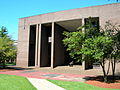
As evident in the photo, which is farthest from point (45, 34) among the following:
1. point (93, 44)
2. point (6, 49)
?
point (93, 44)

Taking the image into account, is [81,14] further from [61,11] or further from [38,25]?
[38,25]

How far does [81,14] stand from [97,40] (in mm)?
13040

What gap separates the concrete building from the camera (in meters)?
21.9

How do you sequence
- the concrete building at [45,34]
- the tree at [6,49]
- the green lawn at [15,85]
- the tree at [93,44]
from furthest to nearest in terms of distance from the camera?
the concrete building at [45,34]
the tree at [6,49]
the tree at [93,44]
the green lawn at [15,85]

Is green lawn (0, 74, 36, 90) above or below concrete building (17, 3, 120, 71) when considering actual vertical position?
below

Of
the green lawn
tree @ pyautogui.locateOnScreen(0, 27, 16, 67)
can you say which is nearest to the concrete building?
tree @ pyautogui.locateOnScreen(0, 27, 16, 67)

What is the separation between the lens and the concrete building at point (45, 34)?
2188 cm

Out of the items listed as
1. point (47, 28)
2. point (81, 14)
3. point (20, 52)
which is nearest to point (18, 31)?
point (20, 52)

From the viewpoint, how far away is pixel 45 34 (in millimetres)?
27734

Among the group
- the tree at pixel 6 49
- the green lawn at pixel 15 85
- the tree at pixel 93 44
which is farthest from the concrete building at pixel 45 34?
the green lawn at pixel 15 85

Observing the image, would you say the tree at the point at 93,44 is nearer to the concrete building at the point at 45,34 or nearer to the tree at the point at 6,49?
the concrete building at the point at 45,34

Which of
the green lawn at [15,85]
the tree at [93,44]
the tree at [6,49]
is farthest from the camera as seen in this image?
the tree at [6,49]

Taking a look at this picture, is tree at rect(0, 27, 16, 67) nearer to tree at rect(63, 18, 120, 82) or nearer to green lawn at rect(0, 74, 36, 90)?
green lawn at rect(0, 74, 36, 90)

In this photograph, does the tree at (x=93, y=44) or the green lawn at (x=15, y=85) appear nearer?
the green lawn at (x=15, y=85)
